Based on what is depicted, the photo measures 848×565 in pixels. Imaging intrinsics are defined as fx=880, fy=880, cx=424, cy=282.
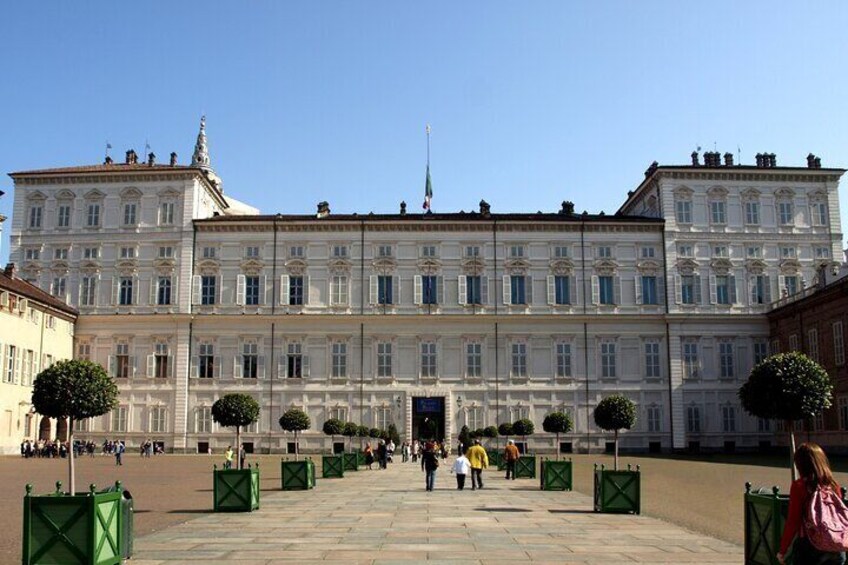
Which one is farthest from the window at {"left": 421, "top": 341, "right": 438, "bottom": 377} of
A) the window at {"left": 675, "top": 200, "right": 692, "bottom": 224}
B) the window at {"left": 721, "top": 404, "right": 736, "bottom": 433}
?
the window at {"left": 721, "top": 404, "right": 736, "bottom": 433}

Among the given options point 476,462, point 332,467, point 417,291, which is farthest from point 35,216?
point 476,462

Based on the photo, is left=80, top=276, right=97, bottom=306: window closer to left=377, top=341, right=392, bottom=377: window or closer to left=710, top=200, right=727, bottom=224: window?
left=377, top=341, right=392, bottom=377: window

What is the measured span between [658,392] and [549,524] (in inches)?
1850

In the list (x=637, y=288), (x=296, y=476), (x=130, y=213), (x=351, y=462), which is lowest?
(x=351, y=462)

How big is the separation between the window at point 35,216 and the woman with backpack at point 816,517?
2597 inches

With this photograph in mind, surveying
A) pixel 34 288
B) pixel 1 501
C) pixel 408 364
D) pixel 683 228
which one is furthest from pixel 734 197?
pixel 1 501

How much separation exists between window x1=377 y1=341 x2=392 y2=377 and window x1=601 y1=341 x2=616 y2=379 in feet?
50.6

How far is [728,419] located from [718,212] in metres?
15.2

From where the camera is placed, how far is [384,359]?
63.8 metres

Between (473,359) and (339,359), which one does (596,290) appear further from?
(339,359)

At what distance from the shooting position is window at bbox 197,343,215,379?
63.7 metres

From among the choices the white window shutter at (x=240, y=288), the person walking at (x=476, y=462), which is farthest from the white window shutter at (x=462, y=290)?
the person walking at (x=476, y=462)

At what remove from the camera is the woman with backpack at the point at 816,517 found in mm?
7922

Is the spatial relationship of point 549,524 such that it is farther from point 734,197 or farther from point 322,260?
point 734,197
